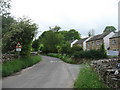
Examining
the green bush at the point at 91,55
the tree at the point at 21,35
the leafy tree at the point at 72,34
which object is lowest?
the green bush at the point at 91,55

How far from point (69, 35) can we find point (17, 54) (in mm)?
76823

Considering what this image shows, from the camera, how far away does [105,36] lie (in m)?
45.8

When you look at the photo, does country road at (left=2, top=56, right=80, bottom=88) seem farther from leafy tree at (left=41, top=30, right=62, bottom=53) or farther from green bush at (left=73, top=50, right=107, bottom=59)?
leafy tree at (left=41, top=30, right=62, bottom=53)

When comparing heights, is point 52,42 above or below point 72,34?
below

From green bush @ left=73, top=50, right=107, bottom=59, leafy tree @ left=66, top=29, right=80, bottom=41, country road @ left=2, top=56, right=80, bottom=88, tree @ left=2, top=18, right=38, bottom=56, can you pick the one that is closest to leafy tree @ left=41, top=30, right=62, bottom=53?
leafy tree @ left=66, top=29, right=80, bottom=41

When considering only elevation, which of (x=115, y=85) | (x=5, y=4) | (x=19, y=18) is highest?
(x=5, y=4)

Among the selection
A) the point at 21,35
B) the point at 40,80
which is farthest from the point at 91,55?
the point at 40,80

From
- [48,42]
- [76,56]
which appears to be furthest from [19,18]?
[48,42]

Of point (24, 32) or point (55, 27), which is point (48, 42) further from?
point (24, 32)

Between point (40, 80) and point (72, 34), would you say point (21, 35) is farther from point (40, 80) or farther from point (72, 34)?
point (72, 34)

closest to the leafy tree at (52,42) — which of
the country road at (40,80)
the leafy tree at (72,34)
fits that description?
the leafy tree at (72,34)

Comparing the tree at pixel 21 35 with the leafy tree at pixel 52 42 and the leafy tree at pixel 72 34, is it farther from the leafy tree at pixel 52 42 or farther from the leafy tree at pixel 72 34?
the leafy tree at pixel 72 34

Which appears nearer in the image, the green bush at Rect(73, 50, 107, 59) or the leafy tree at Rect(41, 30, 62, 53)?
the green bush at Rect(73, 50, 107, 59)

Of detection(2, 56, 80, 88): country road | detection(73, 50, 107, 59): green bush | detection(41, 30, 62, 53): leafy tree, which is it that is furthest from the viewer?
detection(41, 30, 62, 53): leafy tree
